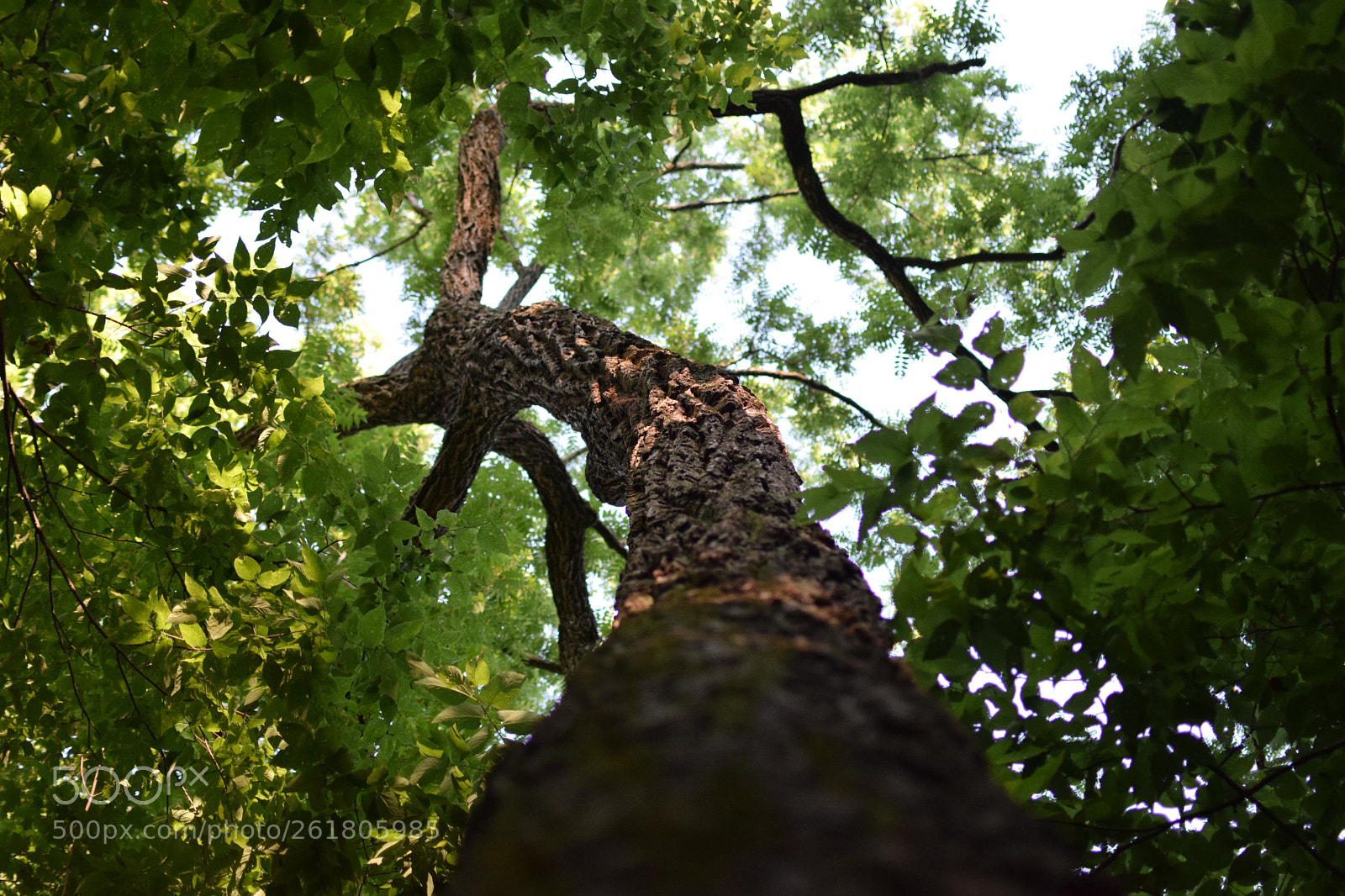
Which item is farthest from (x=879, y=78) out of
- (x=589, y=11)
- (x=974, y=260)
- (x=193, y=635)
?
(x=193, y=635)

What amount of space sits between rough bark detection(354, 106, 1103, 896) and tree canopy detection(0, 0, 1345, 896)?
28cm

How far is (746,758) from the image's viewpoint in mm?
696

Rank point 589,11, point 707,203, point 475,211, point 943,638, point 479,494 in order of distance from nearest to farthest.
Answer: point 943,638
point 589,11
point 479,494
point 475,211
point 707,203

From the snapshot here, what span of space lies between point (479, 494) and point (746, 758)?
2288 mm

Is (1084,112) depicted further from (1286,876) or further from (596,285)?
(1286,876)

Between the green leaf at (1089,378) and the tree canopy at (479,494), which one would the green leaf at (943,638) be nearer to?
the tree canopy at (479,494)

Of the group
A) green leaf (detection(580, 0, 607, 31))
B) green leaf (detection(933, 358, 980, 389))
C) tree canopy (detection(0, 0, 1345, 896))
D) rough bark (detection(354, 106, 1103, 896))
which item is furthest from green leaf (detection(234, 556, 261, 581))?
green leaf (detection(933, 358, 980, 389))

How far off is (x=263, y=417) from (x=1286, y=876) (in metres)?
3.09

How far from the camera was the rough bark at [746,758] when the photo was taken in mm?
590

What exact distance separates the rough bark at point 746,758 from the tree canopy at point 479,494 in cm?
28

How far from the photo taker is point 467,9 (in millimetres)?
1943

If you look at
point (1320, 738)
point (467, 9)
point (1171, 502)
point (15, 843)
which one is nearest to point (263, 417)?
point (467, 9)

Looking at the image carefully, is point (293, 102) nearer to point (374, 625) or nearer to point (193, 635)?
point (374, 625)

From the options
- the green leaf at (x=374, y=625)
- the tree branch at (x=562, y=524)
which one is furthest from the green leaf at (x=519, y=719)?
the tree branch at (x=562, y=524)
